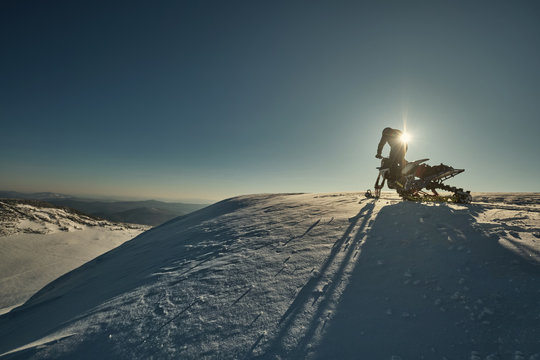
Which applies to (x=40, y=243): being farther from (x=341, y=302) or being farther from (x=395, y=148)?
(x=395, y=148)

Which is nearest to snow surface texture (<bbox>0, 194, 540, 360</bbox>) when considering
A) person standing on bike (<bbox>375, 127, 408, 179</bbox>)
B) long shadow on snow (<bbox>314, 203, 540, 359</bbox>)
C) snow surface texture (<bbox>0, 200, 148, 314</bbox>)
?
long shadow on snow (<bbox>314, 203, 540, 359</bbox>)

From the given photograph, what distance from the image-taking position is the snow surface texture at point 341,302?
6.66 feet

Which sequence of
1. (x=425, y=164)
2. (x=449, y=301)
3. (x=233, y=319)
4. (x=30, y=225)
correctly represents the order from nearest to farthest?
(x=449, y=301)
(x=233, y=319)
(x=425, y=164)
(x=30, y=225)

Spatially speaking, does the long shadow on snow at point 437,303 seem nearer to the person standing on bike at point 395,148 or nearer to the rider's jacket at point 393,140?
the person standing on bike at point 395,148

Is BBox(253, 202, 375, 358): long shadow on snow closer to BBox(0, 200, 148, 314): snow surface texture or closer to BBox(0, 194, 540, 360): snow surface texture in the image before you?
BBox(0, 194, 540, 360): snow surface texture

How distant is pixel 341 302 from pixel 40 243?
1022 inches

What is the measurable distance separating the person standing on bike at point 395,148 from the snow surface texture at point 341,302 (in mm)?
4479

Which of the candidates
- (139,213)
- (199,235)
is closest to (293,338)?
(199,235)

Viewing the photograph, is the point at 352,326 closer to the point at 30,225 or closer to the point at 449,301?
the point at 449,301

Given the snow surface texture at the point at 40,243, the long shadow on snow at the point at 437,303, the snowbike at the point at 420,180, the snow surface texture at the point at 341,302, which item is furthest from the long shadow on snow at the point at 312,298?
the snow surface texture at the point at 40,243

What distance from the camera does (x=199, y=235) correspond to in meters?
6.85

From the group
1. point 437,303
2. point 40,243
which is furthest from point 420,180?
point 40,243

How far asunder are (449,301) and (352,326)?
3.93 ft

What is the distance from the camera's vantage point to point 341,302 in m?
2.62
